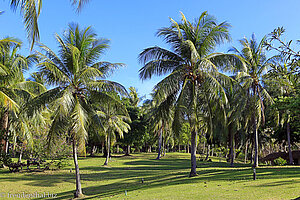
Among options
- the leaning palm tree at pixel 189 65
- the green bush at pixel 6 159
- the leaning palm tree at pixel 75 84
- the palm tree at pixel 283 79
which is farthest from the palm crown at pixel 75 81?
the green bush at pixel 6 159

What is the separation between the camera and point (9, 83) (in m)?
20.2

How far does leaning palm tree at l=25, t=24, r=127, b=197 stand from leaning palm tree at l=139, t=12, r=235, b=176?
3039mm

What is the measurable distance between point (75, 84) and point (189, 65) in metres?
6.97

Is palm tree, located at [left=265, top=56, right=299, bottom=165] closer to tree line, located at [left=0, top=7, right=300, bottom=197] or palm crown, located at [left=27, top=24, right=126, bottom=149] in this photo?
tree line, located at [left=0, top=7, right=300, bottom=197]

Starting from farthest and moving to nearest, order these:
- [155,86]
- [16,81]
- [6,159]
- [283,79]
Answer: [6,159]
[16,81]
[155,86]
[283,79]

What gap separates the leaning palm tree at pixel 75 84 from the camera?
13.0 meters

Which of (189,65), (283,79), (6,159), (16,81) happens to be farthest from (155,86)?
(6,159)

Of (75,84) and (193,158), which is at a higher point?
(75,84)

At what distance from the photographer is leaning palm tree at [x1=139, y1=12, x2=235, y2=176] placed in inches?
603

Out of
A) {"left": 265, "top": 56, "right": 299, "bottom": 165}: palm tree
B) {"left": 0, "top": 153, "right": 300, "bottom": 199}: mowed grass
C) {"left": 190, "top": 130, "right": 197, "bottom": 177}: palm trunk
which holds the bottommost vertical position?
{"left": 0, "top": 153, "right": 300, "bottom": 199}: mowed grass

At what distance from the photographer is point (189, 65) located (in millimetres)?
16844

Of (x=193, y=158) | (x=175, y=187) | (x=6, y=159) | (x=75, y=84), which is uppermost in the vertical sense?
(x=75, y=84)

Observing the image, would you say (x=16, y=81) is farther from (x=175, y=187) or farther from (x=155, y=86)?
(x=175, y=187)

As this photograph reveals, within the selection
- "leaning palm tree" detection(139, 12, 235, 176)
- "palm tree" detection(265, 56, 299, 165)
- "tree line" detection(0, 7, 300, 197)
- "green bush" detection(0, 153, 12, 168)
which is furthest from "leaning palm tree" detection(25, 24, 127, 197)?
"green bush" detection(0, 153, 12, 168)
